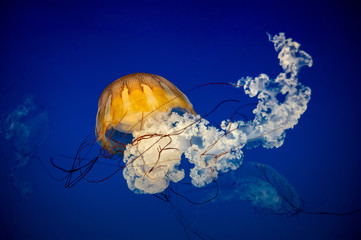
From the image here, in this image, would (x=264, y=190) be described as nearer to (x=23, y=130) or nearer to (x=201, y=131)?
(x=201, y=131)

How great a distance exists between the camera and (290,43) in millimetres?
1708

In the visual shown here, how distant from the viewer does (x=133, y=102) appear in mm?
2166

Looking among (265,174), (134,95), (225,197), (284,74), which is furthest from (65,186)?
(284,74)

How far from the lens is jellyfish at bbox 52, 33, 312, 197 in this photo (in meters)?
1.76

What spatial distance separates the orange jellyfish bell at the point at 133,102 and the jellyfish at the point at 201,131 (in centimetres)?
1

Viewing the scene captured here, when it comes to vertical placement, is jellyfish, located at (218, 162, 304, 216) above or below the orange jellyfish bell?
below

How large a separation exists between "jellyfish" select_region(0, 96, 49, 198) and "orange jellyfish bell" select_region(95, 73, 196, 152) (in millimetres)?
1182

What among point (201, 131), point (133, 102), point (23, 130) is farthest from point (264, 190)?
point (23, 130)

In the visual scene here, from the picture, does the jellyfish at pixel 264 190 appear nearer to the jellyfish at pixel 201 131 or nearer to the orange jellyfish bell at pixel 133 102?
the jellyfish at pixel 201 131

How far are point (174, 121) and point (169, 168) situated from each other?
1.58ft

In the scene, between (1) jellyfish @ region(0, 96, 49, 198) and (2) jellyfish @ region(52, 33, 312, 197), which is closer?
(2) jellyfish @ region(52, 33, 312, 197)

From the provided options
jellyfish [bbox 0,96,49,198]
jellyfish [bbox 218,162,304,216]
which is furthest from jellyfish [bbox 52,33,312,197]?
jellyfish [bbox 0,96,49,198]

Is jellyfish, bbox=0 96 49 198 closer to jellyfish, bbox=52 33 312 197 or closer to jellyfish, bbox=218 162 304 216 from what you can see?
jellyfish, bbox=52 33 312 197

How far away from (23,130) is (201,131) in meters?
2.80
